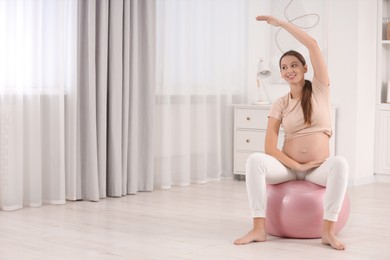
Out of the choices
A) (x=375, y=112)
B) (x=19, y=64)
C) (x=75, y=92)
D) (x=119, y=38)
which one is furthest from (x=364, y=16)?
(x=19, y=64)

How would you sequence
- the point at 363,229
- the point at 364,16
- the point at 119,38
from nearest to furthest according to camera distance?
the point at 363,229 < the point at 119,38 < the point at 364,16

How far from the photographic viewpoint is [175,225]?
4.00m

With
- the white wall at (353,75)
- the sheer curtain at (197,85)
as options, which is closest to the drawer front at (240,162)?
the sheer curtain at (197,85)

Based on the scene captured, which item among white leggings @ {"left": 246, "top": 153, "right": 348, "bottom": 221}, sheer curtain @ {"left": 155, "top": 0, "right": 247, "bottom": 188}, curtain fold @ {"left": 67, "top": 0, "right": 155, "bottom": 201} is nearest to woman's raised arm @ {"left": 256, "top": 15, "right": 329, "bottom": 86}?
white leggings @ {"left": 246, "top": 153, "right": 348, "bottom": 221}

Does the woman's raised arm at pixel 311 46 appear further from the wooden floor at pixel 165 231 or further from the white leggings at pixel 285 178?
the wooden floor at pixel 165 231

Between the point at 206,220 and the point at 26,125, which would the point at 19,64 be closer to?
the point at 26,125

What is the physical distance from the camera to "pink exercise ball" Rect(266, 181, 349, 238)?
3.51m

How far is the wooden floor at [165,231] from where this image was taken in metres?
3.30

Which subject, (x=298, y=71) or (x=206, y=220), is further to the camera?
(x=206, y=220)

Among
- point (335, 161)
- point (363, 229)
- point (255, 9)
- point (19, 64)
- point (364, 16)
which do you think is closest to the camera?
point (335, 161)

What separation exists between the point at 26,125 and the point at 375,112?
2.95 metres

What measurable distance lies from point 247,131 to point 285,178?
2251mm

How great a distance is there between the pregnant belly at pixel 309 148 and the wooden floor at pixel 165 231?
418 millimetres

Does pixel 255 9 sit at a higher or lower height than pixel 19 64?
higher
